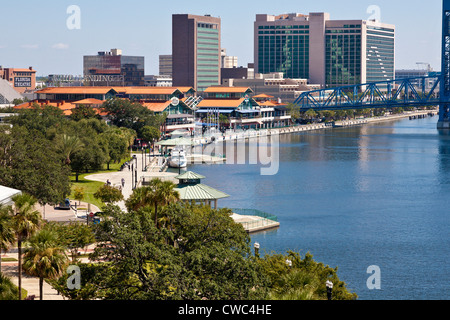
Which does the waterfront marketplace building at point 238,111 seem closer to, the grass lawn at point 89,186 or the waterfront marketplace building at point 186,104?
the waterfront marketplace building at point 186,104

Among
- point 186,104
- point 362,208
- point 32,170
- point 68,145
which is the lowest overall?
point 362,208

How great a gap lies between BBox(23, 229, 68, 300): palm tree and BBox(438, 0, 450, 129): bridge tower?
169m

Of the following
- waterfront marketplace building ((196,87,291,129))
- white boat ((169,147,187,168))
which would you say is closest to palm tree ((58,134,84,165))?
white boat ((169,147,187,168))

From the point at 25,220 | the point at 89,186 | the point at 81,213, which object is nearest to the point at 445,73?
the point at 89,186

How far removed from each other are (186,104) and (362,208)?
297 ft

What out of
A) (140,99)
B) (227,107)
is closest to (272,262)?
(140,99)

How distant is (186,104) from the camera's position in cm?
15512

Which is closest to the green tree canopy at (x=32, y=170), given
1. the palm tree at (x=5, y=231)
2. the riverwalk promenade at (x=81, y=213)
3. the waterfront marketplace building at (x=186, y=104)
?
the riverwalk promenade at (x=81, y=213)

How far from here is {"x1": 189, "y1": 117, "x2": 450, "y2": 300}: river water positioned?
4353 centimetres

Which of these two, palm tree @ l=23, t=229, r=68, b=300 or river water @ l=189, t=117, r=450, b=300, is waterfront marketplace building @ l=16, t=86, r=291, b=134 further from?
palm tree @ l=23, t=229, r=68, b=300

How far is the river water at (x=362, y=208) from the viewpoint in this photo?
43.5 metres

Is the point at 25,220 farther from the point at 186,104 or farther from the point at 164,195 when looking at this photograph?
the point at 186,104
